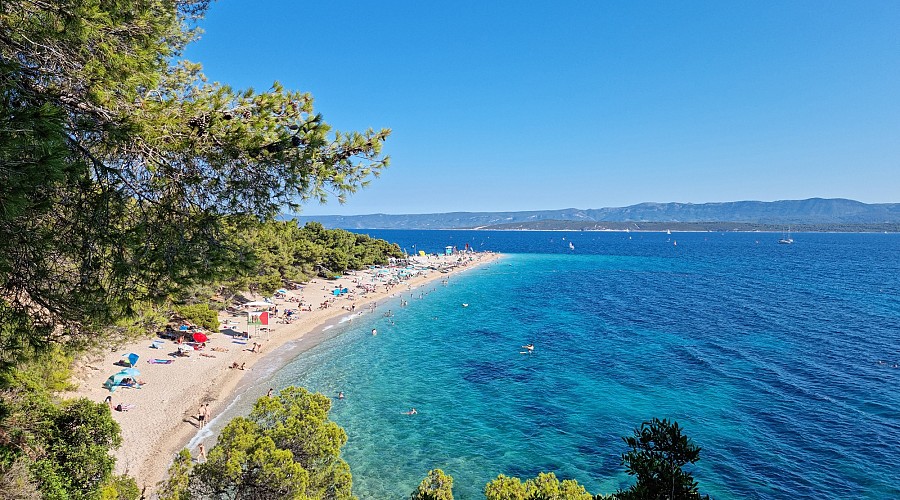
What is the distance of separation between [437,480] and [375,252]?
73.8 m

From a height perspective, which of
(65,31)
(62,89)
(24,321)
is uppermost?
(65,31)

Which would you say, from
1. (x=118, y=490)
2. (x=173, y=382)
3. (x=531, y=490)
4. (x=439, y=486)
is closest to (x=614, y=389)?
(x=531, y=490)

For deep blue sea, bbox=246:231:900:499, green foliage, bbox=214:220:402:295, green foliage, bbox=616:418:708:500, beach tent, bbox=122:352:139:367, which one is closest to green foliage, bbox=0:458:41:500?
deep blue sea, bbox=246:231:900:499

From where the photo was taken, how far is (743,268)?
328 feet

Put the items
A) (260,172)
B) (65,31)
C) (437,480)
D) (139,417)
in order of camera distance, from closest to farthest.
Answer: (65,31), (260,172), (437,480), (139,417)

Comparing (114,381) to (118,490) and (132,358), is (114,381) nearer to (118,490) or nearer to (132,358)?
(132,358)

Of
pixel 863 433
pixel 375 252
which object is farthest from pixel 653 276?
pixel 863 433

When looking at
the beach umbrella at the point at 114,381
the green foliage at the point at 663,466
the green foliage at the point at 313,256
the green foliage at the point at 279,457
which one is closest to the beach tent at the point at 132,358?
the beach umbrella at the point at 114,381

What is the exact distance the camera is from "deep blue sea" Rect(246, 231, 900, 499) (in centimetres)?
1931

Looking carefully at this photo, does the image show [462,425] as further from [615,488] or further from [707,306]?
[707,306]

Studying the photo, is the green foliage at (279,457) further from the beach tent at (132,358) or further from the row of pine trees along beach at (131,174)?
the beach tent at (132,358)

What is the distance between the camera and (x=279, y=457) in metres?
11.4

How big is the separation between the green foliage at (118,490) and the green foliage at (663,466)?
13.2 meters

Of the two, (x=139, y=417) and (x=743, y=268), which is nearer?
(x=139, y=417)
